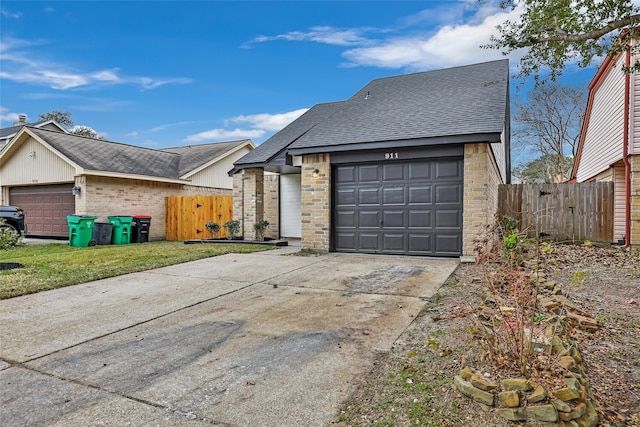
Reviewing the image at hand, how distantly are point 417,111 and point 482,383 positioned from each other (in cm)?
868

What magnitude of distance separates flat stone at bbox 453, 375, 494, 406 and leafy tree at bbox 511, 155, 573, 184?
30.9m

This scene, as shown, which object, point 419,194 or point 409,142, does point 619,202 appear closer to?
point 419,194

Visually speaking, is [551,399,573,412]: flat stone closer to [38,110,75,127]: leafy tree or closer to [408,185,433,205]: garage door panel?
[408,185,433,205]: garage door panel

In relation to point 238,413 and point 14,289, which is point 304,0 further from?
point 238,413

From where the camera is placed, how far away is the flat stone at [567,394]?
6.83 ft

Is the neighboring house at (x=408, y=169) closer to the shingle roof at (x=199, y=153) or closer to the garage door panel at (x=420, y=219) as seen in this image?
the garage door panel at (x=420, y=219)

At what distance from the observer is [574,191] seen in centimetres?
1144

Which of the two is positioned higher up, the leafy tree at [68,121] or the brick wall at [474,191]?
the leafy tree at [68,121]

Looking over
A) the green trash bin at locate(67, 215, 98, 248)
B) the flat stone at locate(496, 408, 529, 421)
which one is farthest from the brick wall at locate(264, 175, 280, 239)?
the flat stone at locate(496, 408, 529, 421)

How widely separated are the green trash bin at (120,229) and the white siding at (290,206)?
5649 mm

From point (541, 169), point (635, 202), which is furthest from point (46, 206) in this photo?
point (541, 169)

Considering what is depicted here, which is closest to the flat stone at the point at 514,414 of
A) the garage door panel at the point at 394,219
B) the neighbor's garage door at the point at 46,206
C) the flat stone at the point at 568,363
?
the flat stone at the point at 568,363

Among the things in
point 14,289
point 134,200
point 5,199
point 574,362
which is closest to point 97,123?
point 5,199

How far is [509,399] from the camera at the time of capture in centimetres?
214
